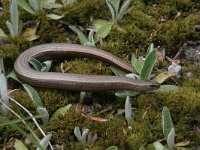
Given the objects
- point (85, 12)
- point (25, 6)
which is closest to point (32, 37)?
point (25, 6)

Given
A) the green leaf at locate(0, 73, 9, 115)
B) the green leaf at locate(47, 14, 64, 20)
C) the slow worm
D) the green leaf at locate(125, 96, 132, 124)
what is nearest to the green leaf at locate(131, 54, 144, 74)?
the slow worm

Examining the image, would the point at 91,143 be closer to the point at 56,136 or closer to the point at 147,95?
the point at 56,136

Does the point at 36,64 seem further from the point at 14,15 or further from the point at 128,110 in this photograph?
the point at 128,110

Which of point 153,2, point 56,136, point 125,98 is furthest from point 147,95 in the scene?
point 153,2

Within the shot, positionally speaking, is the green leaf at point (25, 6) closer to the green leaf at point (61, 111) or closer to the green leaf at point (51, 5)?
the green leaf at point (51, 5)

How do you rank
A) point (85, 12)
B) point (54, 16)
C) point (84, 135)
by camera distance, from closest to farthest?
point (84, 135) < point (54, 16) < point (85, 12)

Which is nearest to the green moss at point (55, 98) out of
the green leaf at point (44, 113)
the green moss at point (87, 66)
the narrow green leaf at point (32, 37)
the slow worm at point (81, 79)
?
the slow worm at point (81, 79)

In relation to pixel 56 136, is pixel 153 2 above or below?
above

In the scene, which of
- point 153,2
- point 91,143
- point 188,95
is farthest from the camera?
point 153,2

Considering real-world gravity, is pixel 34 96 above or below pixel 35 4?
below
